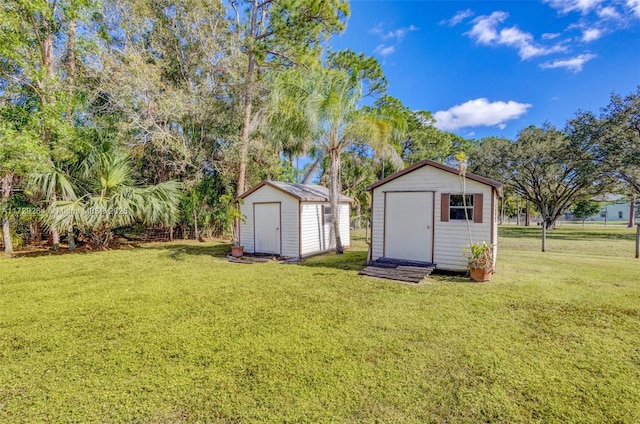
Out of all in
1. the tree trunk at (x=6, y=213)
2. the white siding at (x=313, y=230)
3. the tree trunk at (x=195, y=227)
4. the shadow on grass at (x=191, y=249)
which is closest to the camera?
the tree trunk at (x=6, y=213)

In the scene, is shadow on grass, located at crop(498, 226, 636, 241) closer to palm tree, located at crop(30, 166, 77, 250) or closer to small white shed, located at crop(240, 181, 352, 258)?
small white shed, located at crop(240, 181, 352, 258)

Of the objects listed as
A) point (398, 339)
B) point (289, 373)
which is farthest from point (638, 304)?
point (289, 373)

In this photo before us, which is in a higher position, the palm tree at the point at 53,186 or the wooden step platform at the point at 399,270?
the palm tree at the point at 53,186

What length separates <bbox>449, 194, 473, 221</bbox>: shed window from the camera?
6.78 meters

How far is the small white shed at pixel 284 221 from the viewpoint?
30.1 ft

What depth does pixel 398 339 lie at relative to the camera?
11.5ft

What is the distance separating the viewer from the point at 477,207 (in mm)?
6617

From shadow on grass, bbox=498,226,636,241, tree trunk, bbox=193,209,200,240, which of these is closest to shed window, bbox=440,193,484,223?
tree trunk, bbox=193,209,200,240

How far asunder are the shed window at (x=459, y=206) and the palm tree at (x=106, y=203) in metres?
9.48

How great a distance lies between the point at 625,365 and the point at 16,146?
40.7 ft

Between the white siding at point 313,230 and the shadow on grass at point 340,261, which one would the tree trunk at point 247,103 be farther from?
the shadow on grass at point 340,261

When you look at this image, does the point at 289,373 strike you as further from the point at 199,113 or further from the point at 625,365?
the point at 199,113

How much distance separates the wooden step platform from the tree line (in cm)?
309

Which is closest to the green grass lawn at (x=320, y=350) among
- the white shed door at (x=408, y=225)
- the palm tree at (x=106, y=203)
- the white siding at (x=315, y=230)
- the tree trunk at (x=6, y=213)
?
the white shed door at (x=408, y=225)
